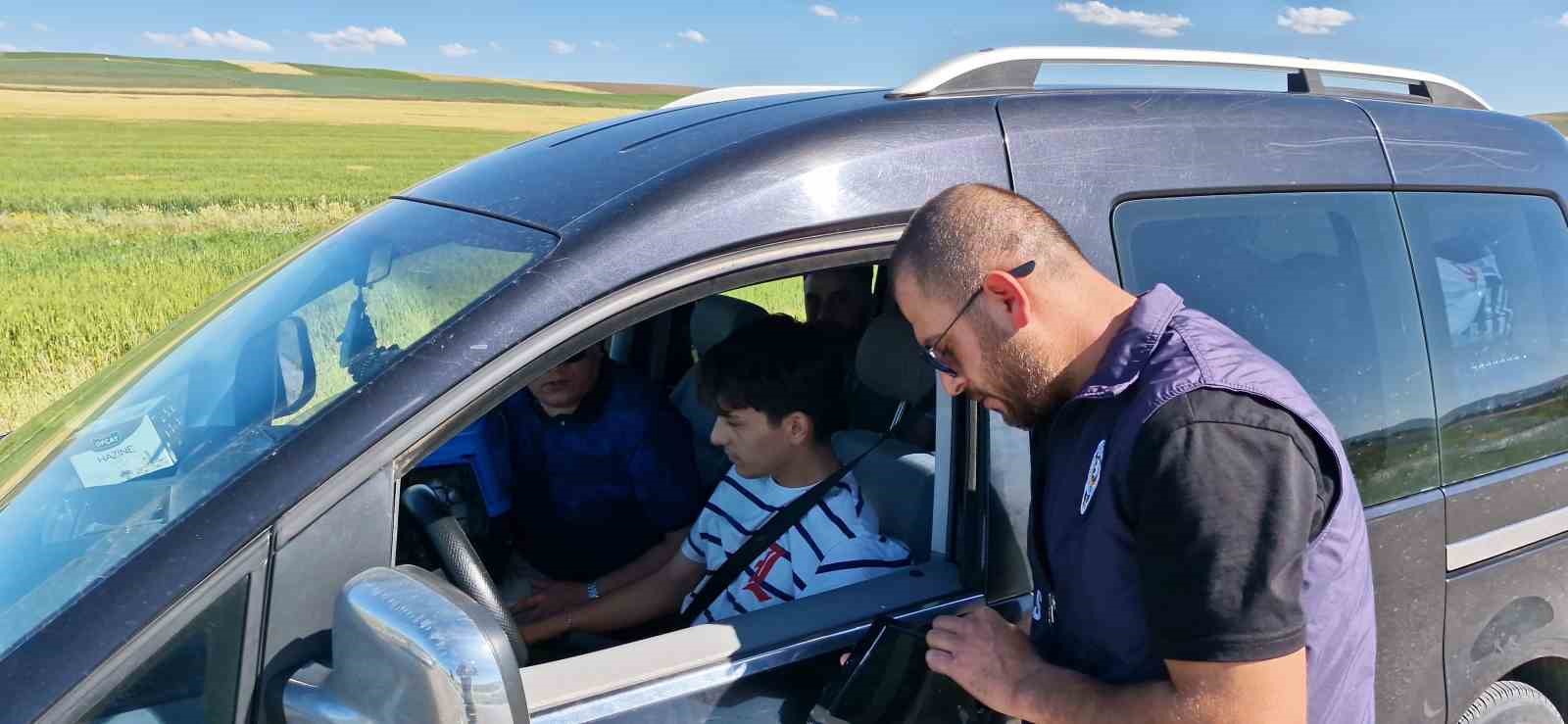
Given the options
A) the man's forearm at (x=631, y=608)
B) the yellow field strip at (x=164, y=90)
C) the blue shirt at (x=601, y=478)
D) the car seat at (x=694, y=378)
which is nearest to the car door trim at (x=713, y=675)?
the man's forearm at (x=631, y=608)

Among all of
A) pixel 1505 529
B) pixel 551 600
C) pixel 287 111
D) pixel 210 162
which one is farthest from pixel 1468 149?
pixel 287 111

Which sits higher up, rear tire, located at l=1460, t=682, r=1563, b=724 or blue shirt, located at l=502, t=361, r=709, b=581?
blue shirt, located at l=502, t=361, r=709, b=581

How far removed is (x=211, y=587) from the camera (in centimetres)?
134

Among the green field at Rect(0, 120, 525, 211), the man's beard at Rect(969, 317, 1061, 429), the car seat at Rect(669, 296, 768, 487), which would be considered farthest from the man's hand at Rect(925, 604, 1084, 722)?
the green field at Rect(0, 120, 525, 211)

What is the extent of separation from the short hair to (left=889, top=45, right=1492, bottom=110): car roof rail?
534 mm

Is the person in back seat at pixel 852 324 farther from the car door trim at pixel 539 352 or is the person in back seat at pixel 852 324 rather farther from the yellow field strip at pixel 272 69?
the yellow field strip at pixel 272 69

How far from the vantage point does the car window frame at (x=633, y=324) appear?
56.7 inches

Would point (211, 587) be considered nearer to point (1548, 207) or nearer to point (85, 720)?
point (85, 720)

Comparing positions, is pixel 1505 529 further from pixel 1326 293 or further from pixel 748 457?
pixel 748 457

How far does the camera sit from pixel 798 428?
8.24ft

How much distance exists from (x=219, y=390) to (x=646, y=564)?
1227mm

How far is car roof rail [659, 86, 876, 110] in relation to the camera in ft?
7.82

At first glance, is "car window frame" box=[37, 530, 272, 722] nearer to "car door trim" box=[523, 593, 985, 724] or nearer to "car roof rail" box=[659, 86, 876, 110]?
"car door trim" box=[523, 593, 985, 724]

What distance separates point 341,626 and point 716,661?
55 centimetres
